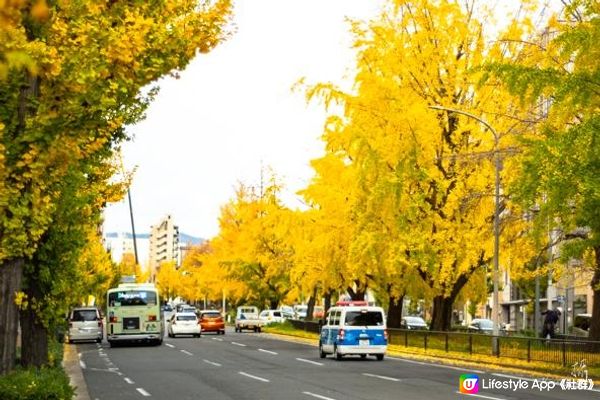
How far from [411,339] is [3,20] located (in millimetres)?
35898

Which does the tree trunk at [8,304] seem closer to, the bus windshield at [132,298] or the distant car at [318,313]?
the bus windshield at [132,298]

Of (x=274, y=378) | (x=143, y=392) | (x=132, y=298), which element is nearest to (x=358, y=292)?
(x=132, y=298)

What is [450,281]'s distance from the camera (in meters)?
36.8

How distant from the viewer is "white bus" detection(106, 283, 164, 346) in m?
44.1

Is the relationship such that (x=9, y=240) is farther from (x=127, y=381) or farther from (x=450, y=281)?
(x=450, y=281)

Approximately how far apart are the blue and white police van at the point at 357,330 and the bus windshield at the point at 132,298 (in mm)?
14910

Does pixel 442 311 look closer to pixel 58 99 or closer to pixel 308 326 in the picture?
pixel 308 326

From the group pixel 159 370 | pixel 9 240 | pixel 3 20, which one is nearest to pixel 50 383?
pixel 9 240

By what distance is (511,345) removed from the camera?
30.4 metres

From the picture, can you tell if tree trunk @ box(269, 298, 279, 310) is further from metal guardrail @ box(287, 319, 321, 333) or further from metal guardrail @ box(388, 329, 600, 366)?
metal guardrail @ box(388, 329, 600, 366)

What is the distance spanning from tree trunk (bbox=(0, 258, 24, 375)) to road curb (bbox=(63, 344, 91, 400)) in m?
3.26

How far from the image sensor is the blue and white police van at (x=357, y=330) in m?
31.6

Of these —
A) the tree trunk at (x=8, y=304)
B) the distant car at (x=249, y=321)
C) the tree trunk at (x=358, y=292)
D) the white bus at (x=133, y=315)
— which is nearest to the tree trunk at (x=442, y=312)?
the tree trunk at (x=358, y=292)

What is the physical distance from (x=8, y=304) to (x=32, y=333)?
27.2 ft
